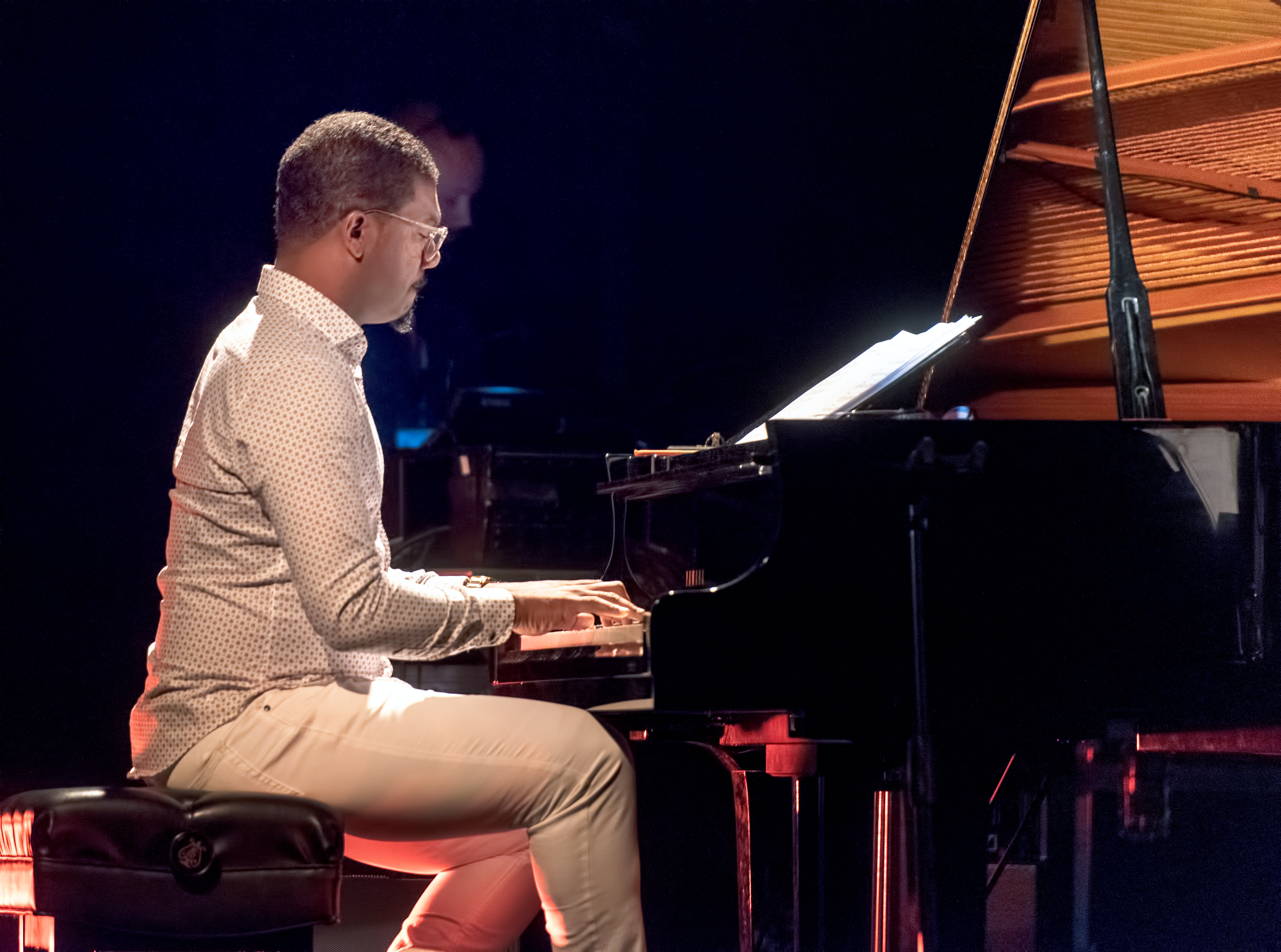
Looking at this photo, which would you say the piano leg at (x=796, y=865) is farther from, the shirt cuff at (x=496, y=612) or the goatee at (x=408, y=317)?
the goatee at (x=408, y=317)

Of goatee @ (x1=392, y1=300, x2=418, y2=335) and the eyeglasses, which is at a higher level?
the eyeglasses

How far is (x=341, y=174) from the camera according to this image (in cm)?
204

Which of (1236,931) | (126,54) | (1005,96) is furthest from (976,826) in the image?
(126,54)

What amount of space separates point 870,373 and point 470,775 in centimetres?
110

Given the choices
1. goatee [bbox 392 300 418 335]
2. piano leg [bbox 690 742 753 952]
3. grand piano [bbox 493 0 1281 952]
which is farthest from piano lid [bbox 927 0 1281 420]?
goatee [bbox 392 300 418 335]

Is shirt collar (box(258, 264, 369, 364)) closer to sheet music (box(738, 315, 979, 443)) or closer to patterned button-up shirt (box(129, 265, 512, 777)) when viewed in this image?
patterned button-up shirt (box(129, 265, 512, 777))

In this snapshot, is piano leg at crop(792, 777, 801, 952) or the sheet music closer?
the sheet music

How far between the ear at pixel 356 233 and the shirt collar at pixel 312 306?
0.09m

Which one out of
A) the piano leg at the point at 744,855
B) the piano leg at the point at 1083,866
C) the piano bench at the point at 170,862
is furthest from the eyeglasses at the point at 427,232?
the piano leg at the point at 1083,866

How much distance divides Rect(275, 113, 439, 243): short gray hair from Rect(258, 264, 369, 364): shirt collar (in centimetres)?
9

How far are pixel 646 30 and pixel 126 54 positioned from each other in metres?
2.17

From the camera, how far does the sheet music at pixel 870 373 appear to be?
90.3 inches

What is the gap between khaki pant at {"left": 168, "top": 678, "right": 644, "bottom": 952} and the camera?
1.85 m

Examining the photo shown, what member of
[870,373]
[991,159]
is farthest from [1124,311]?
[991,159]
